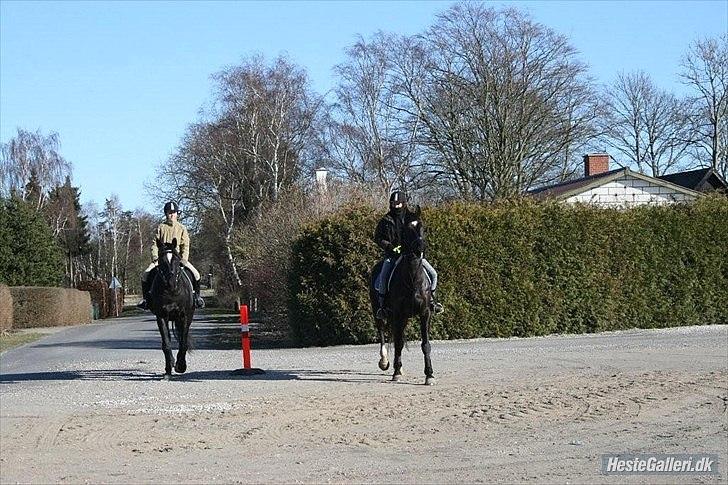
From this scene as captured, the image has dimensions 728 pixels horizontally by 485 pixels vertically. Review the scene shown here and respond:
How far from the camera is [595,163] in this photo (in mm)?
49531

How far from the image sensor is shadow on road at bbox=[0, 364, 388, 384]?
16370mm

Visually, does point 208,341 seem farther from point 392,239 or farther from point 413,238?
point 413,238

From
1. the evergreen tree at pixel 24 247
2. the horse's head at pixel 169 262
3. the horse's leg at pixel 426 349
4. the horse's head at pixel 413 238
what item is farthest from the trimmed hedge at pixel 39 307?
the horse's head at pixel 413 238

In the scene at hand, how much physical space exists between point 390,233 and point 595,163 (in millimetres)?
35972

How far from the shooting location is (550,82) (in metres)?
49.3

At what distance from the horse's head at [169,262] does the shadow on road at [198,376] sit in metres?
1.73

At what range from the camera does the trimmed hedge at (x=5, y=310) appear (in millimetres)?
42781

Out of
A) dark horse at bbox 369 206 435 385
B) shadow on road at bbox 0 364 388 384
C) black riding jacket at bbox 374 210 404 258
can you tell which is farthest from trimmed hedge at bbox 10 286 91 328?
dark horse at bbox 369 206 435 385

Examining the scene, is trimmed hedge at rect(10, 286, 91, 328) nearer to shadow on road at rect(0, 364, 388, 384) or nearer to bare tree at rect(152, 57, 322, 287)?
bare tree at rect(152, 57, 322, 287)

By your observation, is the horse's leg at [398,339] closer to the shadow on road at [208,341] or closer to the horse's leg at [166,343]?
the horse's leg at [166,343]

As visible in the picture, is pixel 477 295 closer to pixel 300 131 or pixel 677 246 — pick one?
pixel 677 246

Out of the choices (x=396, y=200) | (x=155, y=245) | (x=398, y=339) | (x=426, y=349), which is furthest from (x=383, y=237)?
(x=155, y=245)

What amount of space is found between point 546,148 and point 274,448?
41.5 metres

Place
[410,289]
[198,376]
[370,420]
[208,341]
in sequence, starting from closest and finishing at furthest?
[370,420]
[410,289]
[198,376]
[208,341]
